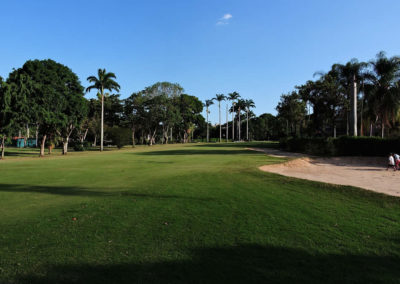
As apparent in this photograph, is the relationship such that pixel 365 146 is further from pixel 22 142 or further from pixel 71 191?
pixel 22 142

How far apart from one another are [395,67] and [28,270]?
43.7m

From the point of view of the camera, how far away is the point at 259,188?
10445mm

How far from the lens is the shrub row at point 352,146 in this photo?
26625mm

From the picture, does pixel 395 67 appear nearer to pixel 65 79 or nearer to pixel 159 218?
pixel 159 218

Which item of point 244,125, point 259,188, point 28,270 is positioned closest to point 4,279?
point 28,270

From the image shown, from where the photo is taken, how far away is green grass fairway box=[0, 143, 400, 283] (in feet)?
13.0

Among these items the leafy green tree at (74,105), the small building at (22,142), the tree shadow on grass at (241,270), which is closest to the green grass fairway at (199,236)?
the tree shadow on grass at (241,270)

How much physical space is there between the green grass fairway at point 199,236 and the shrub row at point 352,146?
21.2 metres

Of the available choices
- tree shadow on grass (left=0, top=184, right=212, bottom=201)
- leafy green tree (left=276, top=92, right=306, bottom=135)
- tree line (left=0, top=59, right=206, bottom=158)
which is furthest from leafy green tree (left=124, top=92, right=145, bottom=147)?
tree shadow on grass (left=0, top=184, right=212, bottom=201)

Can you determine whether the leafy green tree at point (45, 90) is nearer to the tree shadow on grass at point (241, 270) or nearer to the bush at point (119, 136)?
the bush at point (119, 136)

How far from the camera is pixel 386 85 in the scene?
115ft

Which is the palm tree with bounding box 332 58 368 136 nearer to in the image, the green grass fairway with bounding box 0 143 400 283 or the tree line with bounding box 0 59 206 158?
the green grass fairway with bounding box 0 143 400 283

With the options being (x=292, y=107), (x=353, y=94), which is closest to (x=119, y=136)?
(x=292, y=107)

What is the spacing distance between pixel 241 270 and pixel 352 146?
97.7ft
